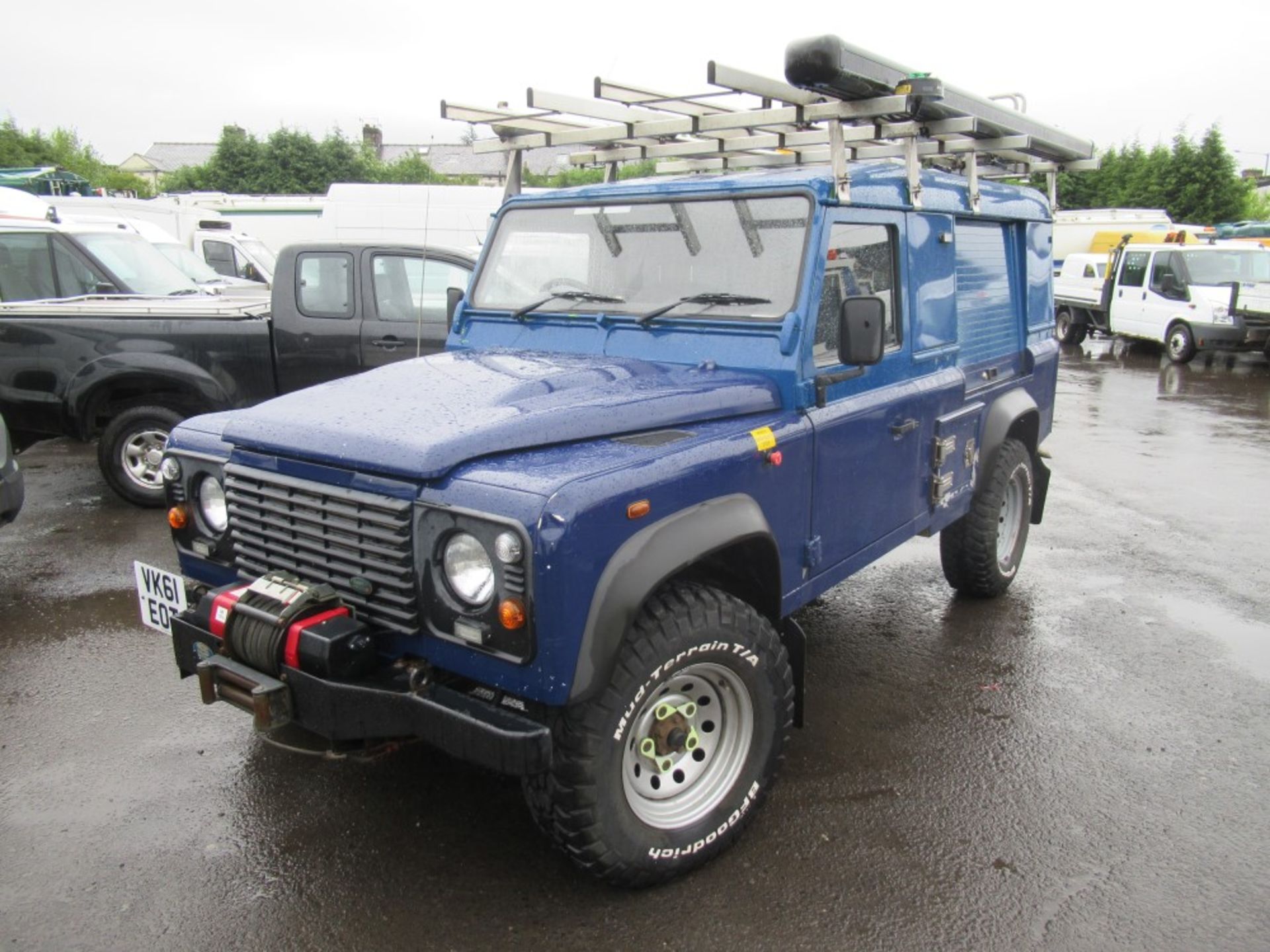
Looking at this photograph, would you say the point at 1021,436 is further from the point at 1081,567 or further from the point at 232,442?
the point at 232,442

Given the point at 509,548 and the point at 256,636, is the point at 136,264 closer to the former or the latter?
the point at 256,636

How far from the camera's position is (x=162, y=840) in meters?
3.18

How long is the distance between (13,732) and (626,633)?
285cm

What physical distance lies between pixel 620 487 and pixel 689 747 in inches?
37.6

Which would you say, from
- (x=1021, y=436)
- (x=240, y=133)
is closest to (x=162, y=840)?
(x=1021, y=436)

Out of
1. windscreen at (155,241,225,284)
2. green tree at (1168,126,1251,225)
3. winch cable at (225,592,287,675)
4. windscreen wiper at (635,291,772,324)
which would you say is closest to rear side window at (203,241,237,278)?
windscreen at (155,241,225,284)

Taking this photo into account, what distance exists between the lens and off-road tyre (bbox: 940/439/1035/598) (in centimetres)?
500

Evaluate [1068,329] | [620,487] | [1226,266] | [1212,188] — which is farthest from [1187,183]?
[620,487]

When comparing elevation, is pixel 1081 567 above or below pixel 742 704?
below

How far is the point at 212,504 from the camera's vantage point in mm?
3354

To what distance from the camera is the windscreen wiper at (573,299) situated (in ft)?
12.6

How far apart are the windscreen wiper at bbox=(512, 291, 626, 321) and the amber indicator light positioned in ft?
5.64

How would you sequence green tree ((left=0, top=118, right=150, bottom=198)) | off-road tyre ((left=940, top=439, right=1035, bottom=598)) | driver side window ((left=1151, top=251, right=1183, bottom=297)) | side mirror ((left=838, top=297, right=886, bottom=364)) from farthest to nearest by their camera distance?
green tree ((left=0, top=118, right=150, bottom=198)) → driver side window ((left=1151, top=251, right=1183, bottom=297)) → off-road tyre ((left=940, top=439, right=1035, bottom=598)) → side mirror ((left=838, top=297, right=886, bottom=364))

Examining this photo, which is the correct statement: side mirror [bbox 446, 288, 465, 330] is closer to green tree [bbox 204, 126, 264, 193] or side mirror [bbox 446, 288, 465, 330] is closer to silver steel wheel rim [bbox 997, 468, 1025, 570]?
silver steel wheel rim [bbox 997, 468, 1025, 570]
